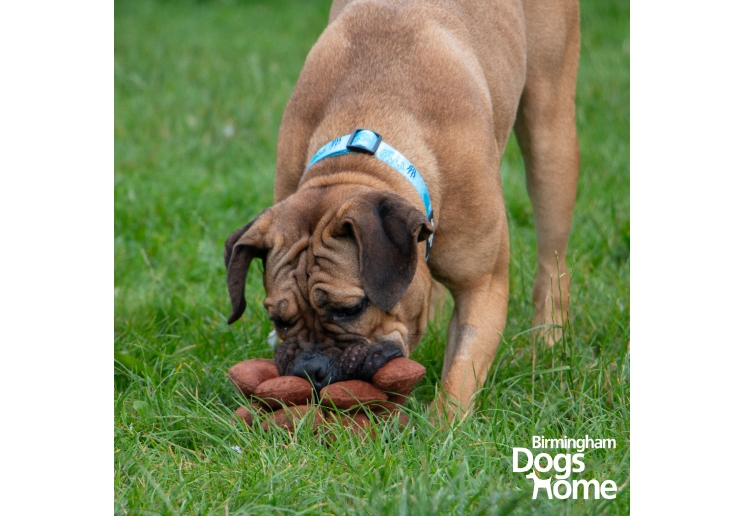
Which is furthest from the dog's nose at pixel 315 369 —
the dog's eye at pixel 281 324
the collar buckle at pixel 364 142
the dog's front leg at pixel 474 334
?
the collar buckle at pixel 364 142

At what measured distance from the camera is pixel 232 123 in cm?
821

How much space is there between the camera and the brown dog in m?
3.46

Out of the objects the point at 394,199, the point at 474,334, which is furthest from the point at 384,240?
the point at 474,334

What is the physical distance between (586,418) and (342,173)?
135 centimetres

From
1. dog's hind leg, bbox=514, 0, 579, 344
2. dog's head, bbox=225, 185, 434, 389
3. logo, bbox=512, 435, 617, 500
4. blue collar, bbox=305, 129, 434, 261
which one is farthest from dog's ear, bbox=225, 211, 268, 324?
dog's hind leg, bbox=514, 0, 579, 344

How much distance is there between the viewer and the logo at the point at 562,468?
3.02 metres

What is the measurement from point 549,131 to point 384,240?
2.01 meters

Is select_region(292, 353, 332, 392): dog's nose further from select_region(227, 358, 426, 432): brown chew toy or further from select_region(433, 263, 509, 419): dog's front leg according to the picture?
select_region(433, 263, 509, 419): dog's front leg

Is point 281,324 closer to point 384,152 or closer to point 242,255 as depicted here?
point 242,255

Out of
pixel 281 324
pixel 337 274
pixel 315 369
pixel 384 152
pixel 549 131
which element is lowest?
pixel 315 369

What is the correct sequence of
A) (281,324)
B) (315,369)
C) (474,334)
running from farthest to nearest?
(474,334) < (281,324) < (315,369)

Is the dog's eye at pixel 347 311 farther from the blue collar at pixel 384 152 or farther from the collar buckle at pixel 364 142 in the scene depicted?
the collar buckle at pixel 364 142

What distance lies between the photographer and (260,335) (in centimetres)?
464
